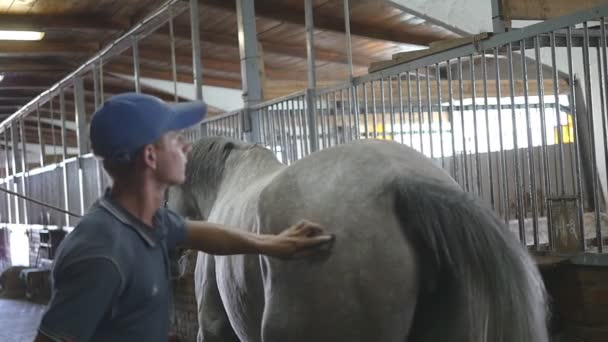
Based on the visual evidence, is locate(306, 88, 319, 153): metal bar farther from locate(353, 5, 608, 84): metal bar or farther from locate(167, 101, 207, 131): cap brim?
locate(167, 101, 207, 131): cap brim

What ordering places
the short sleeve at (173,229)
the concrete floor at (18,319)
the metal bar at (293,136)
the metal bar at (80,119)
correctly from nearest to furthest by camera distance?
the short sleeve at (173,229)
the metal bar at (293,136)
the concrete floor at (18,319)
the metal bar at (80,119)

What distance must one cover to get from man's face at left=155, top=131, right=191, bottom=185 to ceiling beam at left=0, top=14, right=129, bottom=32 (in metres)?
7.18

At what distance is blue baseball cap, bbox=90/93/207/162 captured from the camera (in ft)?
4.45

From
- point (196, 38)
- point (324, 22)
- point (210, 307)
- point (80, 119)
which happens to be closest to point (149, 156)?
point (210, 307)

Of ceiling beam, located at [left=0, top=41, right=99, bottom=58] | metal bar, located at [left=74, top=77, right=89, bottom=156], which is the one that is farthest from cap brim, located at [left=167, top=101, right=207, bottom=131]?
metal bar, located at [left=74, top=77, right=89, bottom=156]

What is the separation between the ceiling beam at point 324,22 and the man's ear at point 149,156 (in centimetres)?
609

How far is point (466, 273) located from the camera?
174 centimetres

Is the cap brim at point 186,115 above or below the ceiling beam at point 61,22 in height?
below

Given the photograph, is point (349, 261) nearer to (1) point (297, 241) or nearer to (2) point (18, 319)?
(1) point (297, 241)

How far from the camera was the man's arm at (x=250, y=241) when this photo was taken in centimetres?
180

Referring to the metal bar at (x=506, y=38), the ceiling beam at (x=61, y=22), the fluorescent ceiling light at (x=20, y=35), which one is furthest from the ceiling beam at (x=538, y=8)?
the fluorescent ceiling light at (x=20, y=35)

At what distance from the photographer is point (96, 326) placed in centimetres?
129

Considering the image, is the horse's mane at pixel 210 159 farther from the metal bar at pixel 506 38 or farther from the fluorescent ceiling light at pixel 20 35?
the fluorescent ceiling light at pixel 20 35

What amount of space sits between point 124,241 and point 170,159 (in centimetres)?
20
